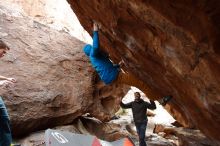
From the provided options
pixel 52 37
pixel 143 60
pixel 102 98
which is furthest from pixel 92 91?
pixel 143 60

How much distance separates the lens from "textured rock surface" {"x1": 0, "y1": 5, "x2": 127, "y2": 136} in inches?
431

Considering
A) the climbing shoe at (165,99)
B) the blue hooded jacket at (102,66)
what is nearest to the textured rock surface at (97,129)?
the blue hooded jacket at (102,66)

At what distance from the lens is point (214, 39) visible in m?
5.34

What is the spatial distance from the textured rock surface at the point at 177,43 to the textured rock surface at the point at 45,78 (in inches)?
142

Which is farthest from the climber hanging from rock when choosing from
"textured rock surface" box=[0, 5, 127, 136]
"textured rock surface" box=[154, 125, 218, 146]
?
"textured rock surface" box=[0, 5, 127, 136]

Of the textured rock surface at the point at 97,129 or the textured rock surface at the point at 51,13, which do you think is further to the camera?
the textured rock surface at the point at 51,13

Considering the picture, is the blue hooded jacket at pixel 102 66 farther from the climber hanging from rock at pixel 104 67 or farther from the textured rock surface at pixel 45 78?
the textured rock surface at pixel 45 78

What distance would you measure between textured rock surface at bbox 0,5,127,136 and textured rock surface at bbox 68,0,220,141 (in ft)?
11.8


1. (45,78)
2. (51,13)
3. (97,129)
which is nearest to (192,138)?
(97,129)

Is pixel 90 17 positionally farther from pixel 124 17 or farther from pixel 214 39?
pixel 214 39

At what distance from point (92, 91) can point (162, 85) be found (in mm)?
4533

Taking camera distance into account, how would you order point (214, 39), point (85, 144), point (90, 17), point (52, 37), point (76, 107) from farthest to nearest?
1. point (52, 37)
2. point (76, 107)
3. point (90, 17)
4. point (85, 144)
5. point (214, 39)

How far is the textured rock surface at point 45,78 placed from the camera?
10945 mm

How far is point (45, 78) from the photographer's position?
1165 cm
